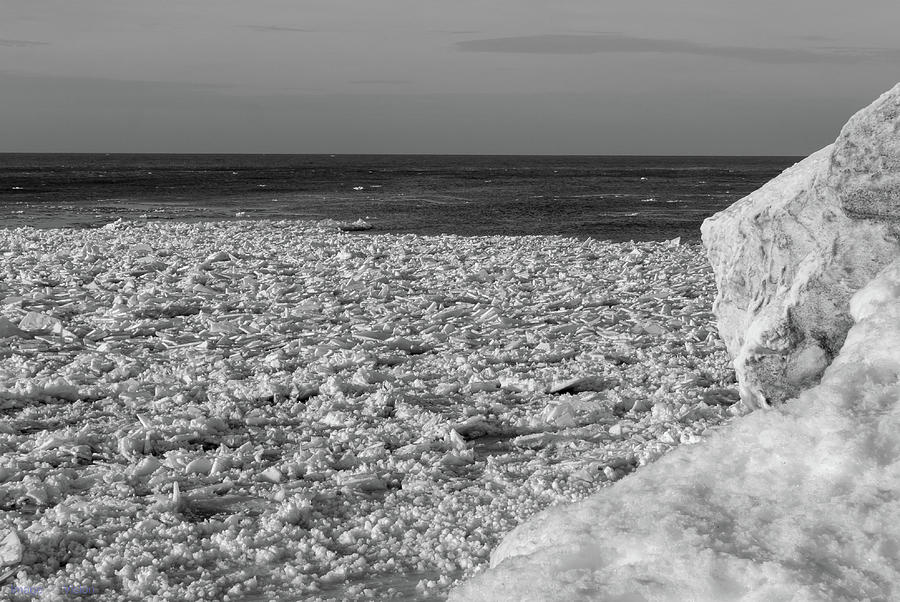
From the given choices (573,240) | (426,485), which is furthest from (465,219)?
(426,485)

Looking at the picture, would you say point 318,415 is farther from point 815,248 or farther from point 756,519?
point 756,519

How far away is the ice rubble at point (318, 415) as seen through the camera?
3582mm

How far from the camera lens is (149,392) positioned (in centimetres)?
583

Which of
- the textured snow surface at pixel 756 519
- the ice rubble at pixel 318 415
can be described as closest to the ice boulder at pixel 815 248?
the ice rubble at pixel 318 415

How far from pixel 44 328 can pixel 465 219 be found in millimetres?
22754

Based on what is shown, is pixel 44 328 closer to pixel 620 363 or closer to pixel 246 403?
pixel 246 403

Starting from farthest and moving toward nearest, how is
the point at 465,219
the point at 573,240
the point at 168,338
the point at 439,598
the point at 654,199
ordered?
the point at 654,199 → the point at 465,219 → the point at 573,240 → the point at 168,338 → the point at 439,598

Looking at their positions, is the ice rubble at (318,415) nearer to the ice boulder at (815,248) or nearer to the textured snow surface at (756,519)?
the ice boulder at (815,248)

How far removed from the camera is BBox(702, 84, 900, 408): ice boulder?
3877mm

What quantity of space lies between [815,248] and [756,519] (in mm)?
2320

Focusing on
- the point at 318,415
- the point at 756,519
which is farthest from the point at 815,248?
the point at 318,415

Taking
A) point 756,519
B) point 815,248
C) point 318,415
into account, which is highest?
point 815,248

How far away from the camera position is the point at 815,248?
4227 mm

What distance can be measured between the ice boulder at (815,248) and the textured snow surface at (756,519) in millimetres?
1130
